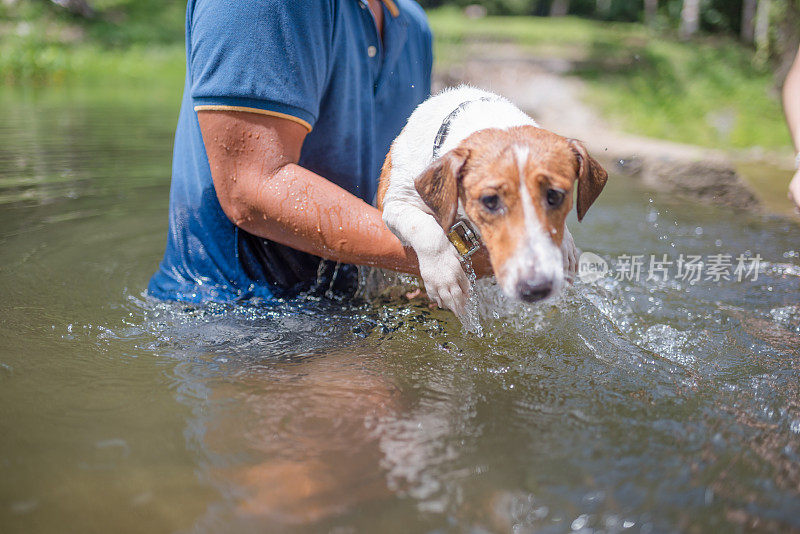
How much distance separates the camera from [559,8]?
32.7m

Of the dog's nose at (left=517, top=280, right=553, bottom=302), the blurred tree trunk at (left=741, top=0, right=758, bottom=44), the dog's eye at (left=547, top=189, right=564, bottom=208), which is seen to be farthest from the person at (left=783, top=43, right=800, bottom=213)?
the blurred tree trunk at (left=741, top=0, right=758, bottom=44)

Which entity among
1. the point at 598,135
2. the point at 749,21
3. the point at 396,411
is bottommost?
the point at 598,135

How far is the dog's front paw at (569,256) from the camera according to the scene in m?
2.33

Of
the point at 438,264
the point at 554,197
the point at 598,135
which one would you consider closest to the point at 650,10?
the point at 598,135

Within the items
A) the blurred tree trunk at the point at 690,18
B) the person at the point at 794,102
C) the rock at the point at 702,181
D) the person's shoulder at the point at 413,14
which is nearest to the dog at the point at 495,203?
the person's shoulder at the point at 413,14

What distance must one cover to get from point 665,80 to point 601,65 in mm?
1707

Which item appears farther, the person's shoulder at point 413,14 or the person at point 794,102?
the person at point 794,102

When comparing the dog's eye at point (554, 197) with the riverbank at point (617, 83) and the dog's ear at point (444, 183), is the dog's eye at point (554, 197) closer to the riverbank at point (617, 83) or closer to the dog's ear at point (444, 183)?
the dog's ear at point (444, 183)

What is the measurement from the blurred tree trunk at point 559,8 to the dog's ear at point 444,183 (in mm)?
33302

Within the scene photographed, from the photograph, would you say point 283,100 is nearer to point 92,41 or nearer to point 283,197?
point 283,197

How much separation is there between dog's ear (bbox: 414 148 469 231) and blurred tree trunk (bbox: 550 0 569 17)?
33302 mm

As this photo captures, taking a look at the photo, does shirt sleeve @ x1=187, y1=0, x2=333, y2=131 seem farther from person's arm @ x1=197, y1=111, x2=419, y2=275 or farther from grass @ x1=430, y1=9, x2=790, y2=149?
grass @ x1=430, y1=9, x2=790, y2=149

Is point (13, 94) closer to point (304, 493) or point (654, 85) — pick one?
point (304, 493)

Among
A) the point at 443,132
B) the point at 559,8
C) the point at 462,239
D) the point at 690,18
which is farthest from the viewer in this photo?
the point at 559,8
